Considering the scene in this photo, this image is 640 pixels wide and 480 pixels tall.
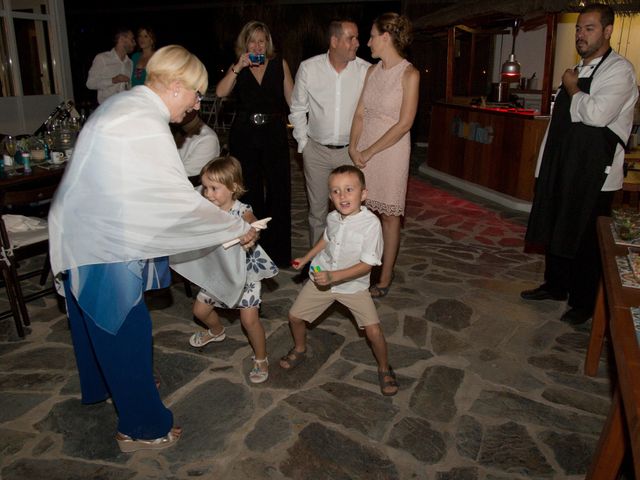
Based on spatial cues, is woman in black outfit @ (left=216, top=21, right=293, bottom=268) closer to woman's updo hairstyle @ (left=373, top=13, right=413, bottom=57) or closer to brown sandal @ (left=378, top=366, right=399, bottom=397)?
woman's updo hairstyle @ (left=373, top=13, right=413, bottom=57)

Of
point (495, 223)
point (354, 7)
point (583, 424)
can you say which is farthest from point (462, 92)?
point (583, 424)

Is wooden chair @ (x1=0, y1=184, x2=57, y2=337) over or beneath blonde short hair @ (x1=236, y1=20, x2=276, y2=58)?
beneath

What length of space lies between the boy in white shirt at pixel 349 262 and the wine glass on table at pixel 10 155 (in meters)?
2.75

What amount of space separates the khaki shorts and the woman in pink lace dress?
141 centimetres

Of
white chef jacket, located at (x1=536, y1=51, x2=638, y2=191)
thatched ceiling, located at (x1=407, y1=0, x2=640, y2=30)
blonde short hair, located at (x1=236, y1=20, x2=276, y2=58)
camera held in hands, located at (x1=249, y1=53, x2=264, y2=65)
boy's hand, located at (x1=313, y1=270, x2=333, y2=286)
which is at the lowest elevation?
boy's hand, located at (x1=313, y1=270, x2=333, y2=286)

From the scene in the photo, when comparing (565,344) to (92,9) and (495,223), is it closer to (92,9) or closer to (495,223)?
(495,223)

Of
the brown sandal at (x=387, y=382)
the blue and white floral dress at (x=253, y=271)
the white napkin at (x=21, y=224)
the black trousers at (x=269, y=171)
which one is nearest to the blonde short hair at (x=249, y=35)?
the black trousers at (x=269, y=171)

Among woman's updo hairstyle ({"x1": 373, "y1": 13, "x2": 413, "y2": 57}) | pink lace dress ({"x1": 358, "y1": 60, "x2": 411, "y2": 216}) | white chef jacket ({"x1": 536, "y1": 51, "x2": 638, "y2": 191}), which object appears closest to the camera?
white chef jacket ({"x1": 536, "y1": 51, "x2": 638, "y2": 191})

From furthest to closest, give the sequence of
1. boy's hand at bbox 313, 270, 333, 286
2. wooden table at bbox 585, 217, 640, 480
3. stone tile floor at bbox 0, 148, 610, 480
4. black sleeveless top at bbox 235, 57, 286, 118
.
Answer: black sleeveless top at bbox 235, 57, 286, 118, boy's hand at bbox 313, 270, 333, 286, stone tile floor at bbox 0, 148, 610, 480, wooden table at bbox 585, 217, 640, 480

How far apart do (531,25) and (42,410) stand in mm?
10108

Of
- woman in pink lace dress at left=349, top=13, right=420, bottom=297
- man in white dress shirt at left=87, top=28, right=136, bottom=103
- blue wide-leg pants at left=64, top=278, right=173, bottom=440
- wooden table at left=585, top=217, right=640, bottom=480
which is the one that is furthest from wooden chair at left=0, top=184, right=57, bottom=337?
wooden table at left=585, top=217, right=640, bottom=480

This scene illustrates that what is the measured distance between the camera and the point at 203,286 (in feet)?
9.75

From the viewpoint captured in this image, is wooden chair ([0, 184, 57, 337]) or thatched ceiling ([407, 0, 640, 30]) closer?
wooden chair ([0, 184, 57, 337])

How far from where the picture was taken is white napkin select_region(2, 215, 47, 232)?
4.46 metres
